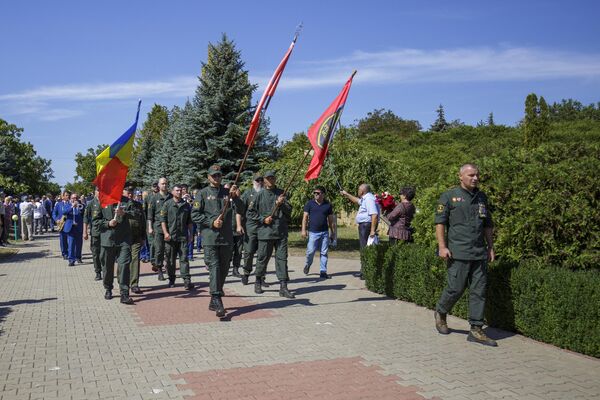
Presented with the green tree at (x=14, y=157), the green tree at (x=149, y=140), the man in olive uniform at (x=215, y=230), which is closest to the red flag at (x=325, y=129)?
the man in olive uniform at (x=215, y=230)

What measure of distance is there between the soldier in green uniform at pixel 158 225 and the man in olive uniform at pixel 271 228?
2.54m

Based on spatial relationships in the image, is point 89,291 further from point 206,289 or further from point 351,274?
point 351,274

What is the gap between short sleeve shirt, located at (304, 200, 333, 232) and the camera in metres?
12.6

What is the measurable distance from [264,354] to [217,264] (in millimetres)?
2457

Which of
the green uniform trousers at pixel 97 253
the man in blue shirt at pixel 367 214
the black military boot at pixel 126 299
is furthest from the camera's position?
the green uniform trousers at pixel 97 253

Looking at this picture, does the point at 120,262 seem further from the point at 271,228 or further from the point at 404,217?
the point at 404,217

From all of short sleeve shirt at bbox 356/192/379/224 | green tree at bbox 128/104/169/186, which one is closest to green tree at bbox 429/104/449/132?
green tree at bbox 128/104/169/186

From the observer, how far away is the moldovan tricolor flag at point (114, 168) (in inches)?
363

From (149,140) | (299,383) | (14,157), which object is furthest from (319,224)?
(149,140)

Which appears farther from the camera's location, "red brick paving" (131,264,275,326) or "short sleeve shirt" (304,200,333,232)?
"short sleeve shirt" (304,200,333,232)

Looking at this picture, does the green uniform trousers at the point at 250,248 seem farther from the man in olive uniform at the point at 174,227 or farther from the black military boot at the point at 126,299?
the black military boot at the point at 126,299

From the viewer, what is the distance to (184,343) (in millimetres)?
6832

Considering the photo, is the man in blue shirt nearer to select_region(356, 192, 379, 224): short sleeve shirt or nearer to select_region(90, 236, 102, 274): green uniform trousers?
select_region(356, 192, 379, 224): short sleeve shirt

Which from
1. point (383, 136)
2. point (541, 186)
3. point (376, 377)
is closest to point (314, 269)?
point (541, 186)
